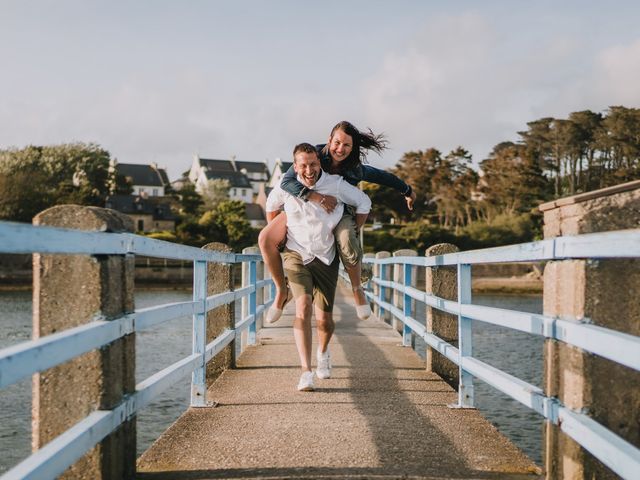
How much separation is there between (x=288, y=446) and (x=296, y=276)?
1.76m

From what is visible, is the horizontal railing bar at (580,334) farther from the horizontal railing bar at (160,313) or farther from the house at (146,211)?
the house at (146,211)

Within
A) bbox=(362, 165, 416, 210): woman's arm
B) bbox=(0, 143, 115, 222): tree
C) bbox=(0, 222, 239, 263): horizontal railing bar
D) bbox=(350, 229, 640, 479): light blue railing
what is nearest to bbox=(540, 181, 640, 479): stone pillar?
bbox=(350, 229, 640, 479): light blue railing

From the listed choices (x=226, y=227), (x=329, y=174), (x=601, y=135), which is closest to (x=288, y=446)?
(x=329, y=174)

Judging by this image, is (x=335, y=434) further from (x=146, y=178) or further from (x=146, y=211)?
(x=146, y=178)

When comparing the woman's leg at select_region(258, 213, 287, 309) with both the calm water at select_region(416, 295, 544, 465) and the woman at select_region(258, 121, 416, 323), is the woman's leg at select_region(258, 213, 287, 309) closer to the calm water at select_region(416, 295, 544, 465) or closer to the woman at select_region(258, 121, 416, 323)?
the woman at select_region(258, 121, 416, 323)

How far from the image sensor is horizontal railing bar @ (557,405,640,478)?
2352 mm

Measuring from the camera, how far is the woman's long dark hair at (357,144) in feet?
17.5

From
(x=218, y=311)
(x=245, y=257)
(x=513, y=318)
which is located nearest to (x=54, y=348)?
(x=513, y=318)

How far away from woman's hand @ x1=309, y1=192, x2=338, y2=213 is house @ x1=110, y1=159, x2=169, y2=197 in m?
118

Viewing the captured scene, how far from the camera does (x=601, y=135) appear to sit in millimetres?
76250

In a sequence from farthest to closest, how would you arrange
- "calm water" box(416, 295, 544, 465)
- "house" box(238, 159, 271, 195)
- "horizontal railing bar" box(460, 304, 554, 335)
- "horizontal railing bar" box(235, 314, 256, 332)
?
1. "house" box(238, 159, 271, 195)
2. "calm water" box(416, 295, 544, 465)
3. "horizontal railing bar" box(235, 314, 256, 332)
4. "horizontal railing bar" box(460, 304, 554, 335)

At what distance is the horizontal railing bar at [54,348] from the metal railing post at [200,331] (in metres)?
1.81

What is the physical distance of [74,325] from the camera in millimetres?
2869

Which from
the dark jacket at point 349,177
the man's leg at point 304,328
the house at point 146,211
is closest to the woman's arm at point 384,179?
the dark jacket at point 349,177
